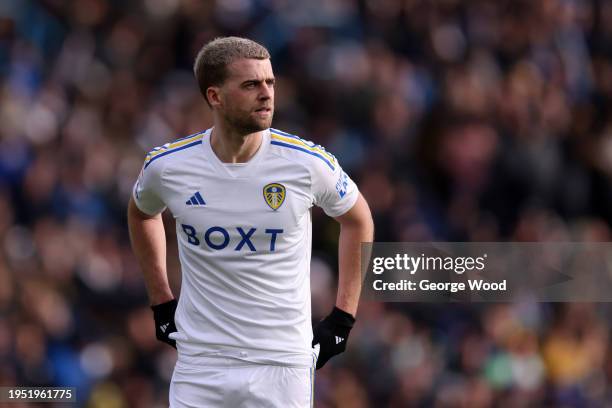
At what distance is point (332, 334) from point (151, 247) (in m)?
0.89

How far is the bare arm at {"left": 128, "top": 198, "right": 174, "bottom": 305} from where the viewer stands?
16.6 ft

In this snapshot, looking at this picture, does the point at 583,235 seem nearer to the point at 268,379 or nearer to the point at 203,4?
the point at 203,4

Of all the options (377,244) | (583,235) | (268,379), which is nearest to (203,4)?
(377,244)

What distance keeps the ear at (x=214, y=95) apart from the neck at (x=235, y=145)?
0.09 m

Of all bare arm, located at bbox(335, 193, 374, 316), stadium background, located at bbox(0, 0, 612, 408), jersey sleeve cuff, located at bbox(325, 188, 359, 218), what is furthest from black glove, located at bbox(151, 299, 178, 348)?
stadium background, located at bbox(0, 0, 612, 408)

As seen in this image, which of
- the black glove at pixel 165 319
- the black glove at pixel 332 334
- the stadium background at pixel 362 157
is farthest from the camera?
the stadium background at pixel 362 157

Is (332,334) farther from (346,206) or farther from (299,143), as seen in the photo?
(299,143)

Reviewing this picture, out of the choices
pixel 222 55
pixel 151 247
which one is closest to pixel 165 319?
pixel 151 247

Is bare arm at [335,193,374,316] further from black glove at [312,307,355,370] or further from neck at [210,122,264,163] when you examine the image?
neck at [210,122,264,163]

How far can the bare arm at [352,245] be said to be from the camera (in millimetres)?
4898

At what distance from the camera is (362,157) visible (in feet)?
33.0

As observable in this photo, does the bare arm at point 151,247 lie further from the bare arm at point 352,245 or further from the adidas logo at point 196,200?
the bare arm at point 352,245

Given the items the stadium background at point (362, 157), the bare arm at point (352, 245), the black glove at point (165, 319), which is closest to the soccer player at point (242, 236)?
the bare arm at point (352, 245)

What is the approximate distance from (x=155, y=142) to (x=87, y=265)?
4.39ft
